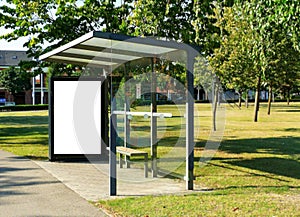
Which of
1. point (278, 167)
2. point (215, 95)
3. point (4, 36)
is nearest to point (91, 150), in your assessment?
point (278, 167)

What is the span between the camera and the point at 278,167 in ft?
37.1

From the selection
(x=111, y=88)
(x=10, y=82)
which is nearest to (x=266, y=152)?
(x=111, y=88)

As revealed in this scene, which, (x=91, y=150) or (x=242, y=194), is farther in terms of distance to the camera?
(x=91, y=150)

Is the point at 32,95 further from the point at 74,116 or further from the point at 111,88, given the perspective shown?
the point at 111,88

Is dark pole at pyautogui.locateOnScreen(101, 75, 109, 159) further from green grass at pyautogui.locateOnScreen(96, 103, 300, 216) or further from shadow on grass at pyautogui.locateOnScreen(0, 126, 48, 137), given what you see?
shadow on grass at pyautogui.locateOnScreen(0, 126, 48, 137)

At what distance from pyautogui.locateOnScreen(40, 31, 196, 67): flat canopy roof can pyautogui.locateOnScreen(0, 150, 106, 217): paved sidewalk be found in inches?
99.8

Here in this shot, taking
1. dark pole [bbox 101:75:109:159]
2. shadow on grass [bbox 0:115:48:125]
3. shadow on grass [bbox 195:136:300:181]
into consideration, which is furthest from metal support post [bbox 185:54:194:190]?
shadow on grass [bbox 0:115:48:125]

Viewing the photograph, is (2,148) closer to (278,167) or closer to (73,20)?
(73,20)

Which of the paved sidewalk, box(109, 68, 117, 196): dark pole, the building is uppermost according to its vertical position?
the building

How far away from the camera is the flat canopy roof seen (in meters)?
7.66

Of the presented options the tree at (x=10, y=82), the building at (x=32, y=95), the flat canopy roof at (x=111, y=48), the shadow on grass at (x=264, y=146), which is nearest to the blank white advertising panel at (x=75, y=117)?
the flat canopy roof at (x=111, y=48)

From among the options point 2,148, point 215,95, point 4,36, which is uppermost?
point 4,36

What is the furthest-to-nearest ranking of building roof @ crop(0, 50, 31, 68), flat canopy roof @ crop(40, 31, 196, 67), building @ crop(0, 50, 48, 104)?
building roof @ crop(0, 50, 31, 68) < building @ crop(0, 50, 48, 104) < flat canopy roof @ crop(40, 31, 196, 67)

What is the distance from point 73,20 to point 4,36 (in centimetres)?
238
